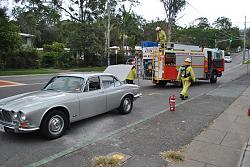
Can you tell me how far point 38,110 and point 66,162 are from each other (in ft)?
4.37

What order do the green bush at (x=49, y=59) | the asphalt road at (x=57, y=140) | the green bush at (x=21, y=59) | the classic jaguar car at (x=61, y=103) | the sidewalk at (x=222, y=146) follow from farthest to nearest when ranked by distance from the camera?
the green bush at (x=49, y=59), the green bush at (x=21, y=59), the classic jaguar car at (x=61, y=103), the asphalt road at (x=57, y=140), the sidewalk at (x=222, y=146)

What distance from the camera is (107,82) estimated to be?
7.54m

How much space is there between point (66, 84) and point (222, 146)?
3906mm

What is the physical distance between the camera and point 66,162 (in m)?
4.51

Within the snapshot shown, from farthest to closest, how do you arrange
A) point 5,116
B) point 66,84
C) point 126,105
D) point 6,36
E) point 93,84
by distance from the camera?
1. point 6,36
2. point 126,105
3. point 93,84
4. point 66,84
5. point 5,116

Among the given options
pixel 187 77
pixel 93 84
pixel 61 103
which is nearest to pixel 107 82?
pixel 93 84

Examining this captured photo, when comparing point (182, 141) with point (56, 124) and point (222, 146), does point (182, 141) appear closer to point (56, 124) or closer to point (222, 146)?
point (222, 146)

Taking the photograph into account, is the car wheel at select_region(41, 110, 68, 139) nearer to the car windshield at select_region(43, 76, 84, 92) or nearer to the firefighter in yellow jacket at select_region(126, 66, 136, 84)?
the car windshield at select_region(43, 76, 84, 92)

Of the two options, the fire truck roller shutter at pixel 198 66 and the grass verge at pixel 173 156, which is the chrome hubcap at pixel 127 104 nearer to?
the grass verge at pixel 173 156

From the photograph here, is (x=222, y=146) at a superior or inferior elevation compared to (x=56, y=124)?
inferior

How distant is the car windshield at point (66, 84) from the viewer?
6.49m

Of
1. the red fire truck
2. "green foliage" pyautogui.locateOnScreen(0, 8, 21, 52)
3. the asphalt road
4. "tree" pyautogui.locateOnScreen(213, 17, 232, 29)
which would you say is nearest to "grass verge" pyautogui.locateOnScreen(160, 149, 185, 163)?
the asphalt road

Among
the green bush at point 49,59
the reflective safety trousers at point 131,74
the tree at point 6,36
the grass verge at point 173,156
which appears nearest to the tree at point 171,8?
the green bush at point 49,59

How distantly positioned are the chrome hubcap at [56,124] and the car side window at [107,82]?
1880mm
